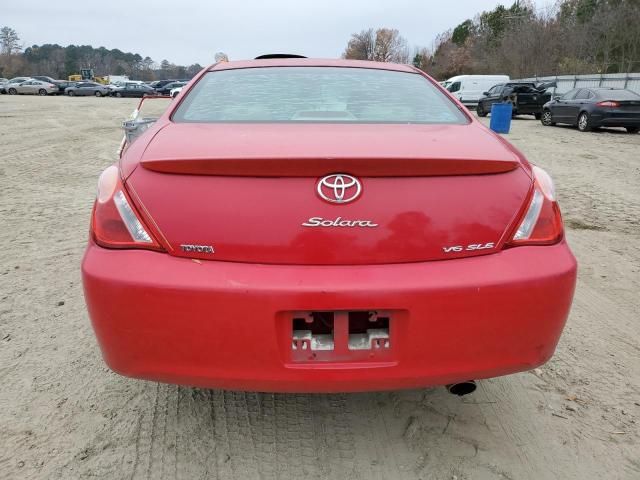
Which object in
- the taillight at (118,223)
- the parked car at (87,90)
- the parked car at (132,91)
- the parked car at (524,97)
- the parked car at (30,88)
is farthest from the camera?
the parked car at (30,88)

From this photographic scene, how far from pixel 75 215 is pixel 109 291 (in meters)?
4.31

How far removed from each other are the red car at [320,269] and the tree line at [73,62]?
99.8 metres

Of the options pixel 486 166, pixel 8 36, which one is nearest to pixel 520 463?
pixel 486 166

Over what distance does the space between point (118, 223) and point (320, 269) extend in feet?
2.26

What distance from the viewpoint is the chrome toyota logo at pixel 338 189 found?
5.26 ft

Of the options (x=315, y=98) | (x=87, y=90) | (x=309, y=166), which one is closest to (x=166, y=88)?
(x=87, y=90)

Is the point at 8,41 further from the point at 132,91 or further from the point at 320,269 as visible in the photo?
the point at 320,269

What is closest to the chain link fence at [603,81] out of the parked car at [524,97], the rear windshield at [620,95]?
the parked car at [524,97]

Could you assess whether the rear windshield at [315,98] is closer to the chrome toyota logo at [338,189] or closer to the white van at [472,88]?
the chrome toyota logo at [338,189]

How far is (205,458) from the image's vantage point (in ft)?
6.43

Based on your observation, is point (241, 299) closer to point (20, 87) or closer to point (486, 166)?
point (486, 166)

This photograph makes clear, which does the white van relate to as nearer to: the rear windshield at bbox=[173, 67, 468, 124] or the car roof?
the car roof

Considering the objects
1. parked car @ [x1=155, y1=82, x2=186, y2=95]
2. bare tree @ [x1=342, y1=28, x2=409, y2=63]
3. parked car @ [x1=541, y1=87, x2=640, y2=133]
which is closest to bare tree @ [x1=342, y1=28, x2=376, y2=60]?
bare tree @ [x1=342, y1=28, x2=409, y2=63]

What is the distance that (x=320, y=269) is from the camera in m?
1.59
